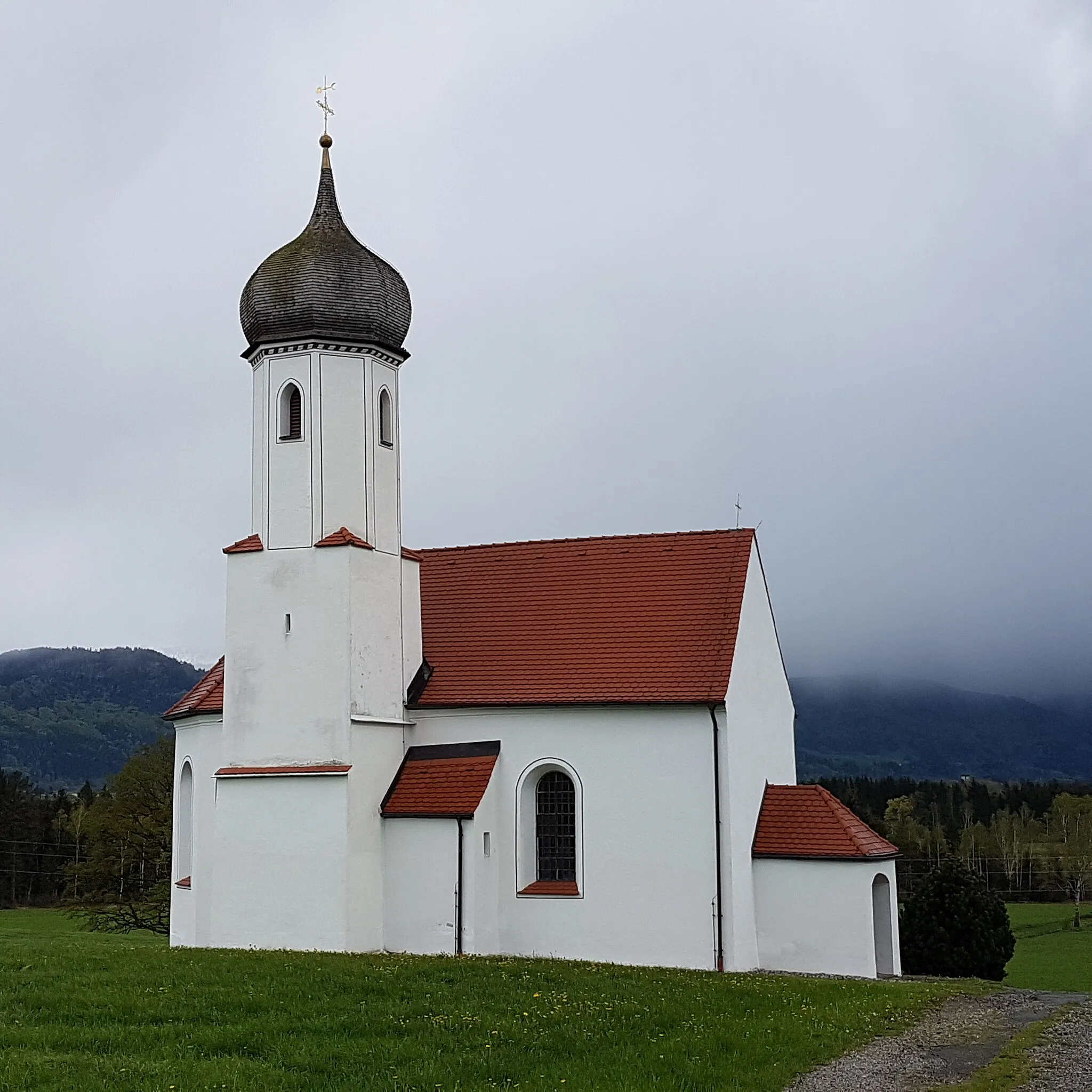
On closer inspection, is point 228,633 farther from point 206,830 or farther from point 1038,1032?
point 1038,1032

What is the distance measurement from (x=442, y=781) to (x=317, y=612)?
4157 millimetres

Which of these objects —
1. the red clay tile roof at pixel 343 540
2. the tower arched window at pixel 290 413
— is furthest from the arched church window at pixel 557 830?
the tower arched window at pixel 290 413

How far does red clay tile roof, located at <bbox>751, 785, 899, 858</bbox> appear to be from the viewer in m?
24.8

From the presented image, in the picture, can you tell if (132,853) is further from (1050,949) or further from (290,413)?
(1050,949)

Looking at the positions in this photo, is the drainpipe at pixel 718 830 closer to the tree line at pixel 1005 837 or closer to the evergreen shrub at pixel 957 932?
the evergreen shrub at pixel 957 932

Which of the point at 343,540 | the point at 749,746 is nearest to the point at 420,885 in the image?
the point at 343,540

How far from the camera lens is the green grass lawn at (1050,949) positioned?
3853 cm

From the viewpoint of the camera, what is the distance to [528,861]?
25.7m

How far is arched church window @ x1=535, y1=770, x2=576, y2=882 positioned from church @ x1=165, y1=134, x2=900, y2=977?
0.04m

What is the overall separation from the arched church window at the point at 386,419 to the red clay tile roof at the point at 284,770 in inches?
265

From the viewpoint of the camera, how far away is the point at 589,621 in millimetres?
27203

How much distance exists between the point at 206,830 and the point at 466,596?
24.3 ft

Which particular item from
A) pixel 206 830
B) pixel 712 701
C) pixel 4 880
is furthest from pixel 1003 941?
pixel 4 880

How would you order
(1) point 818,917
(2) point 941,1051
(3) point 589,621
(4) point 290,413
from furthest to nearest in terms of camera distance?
(3) point 589,621 → (4) point 290,413 → (1) point 818,917 → (2) point 941,1051
